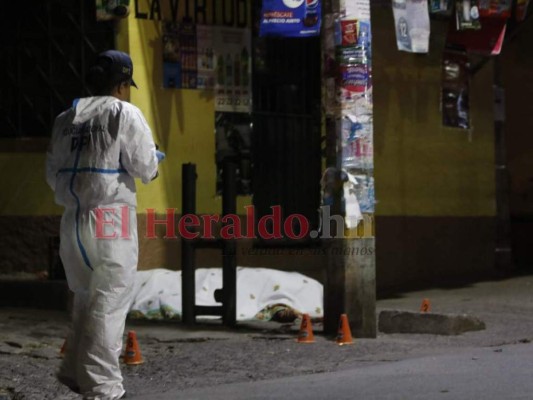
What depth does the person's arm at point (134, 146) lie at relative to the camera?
6262 millimetres

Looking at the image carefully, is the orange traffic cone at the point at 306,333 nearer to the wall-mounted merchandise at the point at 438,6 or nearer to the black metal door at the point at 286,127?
the black metal door at the point at 286,127

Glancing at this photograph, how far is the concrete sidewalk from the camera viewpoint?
7773mm

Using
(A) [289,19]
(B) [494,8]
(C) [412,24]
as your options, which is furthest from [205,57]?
(B) [494,8]

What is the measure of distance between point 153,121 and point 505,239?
240 inches

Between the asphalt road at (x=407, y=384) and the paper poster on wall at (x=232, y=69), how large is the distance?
5.80 m

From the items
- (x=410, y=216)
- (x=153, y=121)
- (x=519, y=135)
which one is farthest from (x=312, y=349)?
(x=519, y=135)

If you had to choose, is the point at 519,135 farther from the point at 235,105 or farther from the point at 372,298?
the point at 372,298

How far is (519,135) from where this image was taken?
17.7 metres

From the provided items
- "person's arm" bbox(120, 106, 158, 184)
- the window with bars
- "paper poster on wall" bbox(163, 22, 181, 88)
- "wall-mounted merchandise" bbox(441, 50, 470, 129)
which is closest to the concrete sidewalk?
"person's arm" bbox(120, 106, 158, 184)

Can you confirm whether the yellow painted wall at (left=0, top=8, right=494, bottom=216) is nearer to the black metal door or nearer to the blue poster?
the black metal door

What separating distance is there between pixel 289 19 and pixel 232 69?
1706mm

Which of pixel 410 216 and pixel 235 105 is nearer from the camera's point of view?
pixel 235 105

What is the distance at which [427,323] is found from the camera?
10.3 metres

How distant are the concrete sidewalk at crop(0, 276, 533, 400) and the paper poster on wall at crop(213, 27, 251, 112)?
3.27m
